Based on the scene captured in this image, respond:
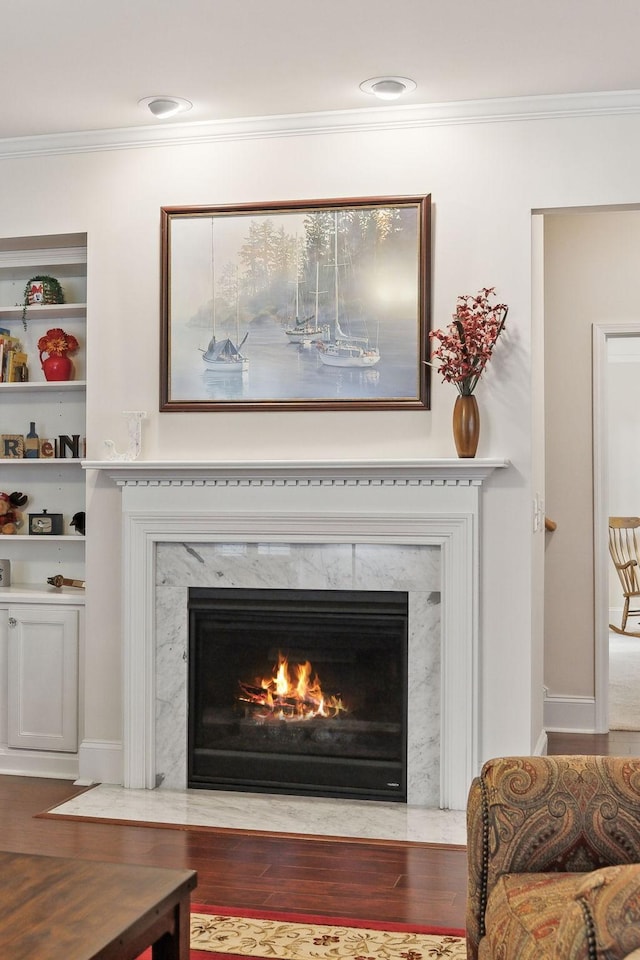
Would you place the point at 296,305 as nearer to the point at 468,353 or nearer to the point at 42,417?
the point at 468,353

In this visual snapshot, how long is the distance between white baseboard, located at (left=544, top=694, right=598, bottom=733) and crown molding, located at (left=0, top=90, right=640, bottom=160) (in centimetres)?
291

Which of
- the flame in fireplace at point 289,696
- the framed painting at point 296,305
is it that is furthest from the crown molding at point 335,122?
the flame in fireplace at point 289,696

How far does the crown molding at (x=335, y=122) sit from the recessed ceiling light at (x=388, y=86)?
0.17 meters

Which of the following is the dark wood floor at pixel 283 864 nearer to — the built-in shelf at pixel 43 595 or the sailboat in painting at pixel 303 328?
the built-in shelf at pixel 43 595

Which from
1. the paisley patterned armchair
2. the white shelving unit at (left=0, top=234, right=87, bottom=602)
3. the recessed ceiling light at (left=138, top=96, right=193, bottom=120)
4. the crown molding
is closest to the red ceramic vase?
the white shelving unit at (left=0, top=234, right=87, bottom=602)

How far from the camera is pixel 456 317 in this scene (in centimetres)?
398

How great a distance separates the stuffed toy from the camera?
4.83 m

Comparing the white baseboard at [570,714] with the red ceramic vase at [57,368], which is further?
the white baseboard at [570,714]

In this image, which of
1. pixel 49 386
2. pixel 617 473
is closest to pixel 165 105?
pixel 49 386

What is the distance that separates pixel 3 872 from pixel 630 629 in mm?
7920

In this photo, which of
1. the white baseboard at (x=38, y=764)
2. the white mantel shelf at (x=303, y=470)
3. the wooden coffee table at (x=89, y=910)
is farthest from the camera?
the white baseboard at (x=38, y=764)

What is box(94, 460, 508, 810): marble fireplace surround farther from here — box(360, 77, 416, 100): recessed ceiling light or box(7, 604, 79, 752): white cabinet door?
box(360, 77, 416, 100): recessed ceiling light

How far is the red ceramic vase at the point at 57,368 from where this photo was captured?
4.69 m

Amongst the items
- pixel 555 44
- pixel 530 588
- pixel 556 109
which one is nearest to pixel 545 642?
pixel 530 588
